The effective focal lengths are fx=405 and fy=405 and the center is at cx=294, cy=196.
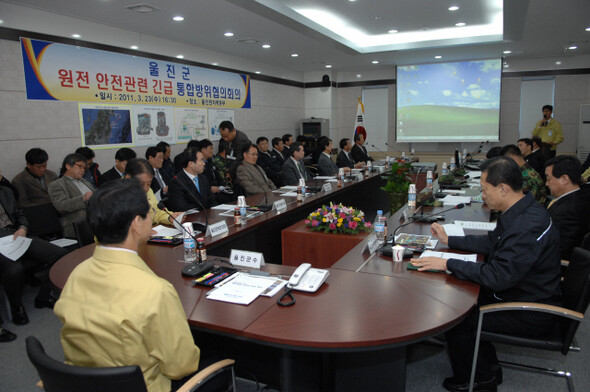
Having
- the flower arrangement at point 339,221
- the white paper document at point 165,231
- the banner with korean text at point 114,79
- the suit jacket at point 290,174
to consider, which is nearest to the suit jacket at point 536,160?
the suit jacket at point 290,174

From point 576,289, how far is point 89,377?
6.70ft

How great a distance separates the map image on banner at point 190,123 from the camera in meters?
6.43

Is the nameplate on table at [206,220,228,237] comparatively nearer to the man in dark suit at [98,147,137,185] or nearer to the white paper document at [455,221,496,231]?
the white paper document at [455,221,496,231]

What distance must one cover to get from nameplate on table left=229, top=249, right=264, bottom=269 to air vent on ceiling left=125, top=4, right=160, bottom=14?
11.5 ft

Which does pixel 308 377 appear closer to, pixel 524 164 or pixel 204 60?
pixel 524 164

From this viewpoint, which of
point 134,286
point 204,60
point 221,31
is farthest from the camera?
point 204,60

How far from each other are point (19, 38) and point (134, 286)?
4.39m

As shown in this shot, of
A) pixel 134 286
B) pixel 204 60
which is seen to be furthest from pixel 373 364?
pixel 204 60

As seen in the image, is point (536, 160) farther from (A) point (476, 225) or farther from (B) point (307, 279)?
(B) point (307, 279)

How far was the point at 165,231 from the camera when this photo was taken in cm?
287

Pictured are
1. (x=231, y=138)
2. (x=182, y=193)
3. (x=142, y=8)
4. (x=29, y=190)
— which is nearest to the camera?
(x=182, y=193)

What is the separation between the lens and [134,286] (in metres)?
1.21

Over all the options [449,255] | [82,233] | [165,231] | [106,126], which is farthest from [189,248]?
[106,126]

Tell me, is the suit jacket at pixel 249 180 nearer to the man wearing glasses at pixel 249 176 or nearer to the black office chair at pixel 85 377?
the man wearing glasses at pixel 249 176
